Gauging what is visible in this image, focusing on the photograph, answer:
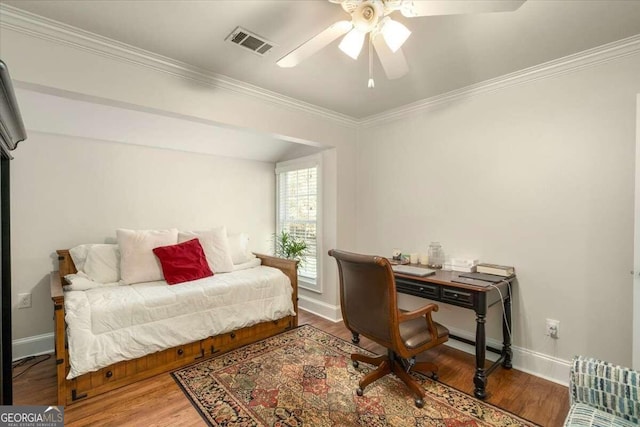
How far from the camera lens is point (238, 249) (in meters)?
3.56

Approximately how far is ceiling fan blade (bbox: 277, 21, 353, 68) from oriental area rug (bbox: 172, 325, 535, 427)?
2.11m

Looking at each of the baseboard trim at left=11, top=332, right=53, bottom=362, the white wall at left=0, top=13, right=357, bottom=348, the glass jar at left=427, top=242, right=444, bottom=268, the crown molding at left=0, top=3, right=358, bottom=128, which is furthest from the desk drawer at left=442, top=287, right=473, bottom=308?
the baseboard trim at left=11, top=332, right=53, bottom=362

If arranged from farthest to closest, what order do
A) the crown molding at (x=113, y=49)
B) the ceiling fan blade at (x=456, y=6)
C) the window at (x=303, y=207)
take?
the window at (x=303, y=207)
the crown molding at (x=113, y=49)
the ceiling fan blade at (x=456, y=6)

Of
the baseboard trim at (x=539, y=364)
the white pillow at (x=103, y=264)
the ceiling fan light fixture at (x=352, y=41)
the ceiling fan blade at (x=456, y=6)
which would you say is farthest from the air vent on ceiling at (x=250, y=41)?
the baseboard trim at (x=539, y=364)

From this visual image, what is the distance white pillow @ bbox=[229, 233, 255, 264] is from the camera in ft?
11.6

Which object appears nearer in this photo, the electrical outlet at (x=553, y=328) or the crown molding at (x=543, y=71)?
the crown molding at (x=543, y=71)

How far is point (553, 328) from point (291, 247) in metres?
2.66

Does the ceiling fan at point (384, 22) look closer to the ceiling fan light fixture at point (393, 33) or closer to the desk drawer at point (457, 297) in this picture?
the ceiling fan light fixture at point (393, 33)

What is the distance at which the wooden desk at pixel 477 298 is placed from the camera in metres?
2.06

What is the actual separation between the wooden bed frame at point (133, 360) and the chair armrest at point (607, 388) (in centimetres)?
231

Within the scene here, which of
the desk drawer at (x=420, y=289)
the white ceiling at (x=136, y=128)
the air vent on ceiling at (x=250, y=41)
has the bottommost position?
the desk drawer at (x=420, y=289)

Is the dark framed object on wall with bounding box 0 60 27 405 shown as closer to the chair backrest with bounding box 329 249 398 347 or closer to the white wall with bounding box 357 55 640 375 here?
the chair backrest with bounding box 329 249 398 347

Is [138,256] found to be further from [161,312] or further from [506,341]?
[506,341]

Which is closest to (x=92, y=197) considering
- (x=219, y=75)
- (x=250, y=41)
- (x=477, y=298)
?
(x=219, y=75)
